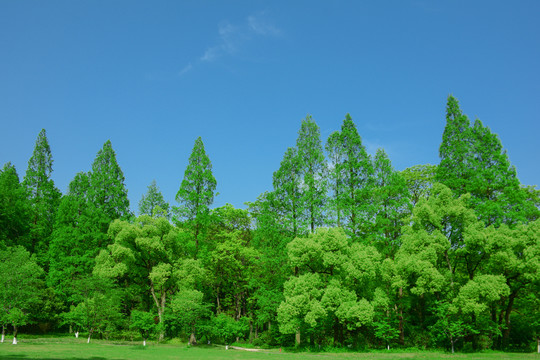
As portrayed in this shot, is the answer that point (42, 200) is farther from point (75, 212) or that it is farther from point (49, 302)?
point (49, 302)

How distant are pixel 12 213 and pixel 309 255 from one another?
3056 centimetres

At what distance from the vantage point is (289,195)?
107 ft

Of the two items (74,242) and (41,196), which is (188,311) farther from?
(41,196)

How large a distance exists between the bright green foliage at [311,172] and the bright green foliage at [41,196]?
95.5 feet

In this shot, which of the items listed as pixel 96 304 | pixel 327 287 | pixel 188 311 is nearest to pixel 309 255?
pixel 327 287

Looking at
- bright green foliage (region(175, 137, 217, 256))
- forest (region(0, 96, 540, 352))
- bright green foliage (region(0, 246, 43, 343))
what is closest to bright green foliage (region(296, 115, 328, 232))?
forest (region(0, 96, 540, 352))

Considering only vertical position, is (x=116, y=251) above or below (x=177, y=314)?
above

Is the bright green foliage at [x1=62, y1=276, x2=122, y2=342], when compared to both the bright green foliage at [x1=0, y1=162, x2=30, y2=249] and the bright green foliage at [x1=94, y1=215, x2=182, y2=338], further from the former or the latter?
the bright green foliage at [x1=0, y1=162, x2=30, y2=249]

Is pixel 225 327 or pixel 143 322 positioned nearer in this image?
pixel 143 322

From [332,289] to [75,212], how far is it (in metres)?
29.3

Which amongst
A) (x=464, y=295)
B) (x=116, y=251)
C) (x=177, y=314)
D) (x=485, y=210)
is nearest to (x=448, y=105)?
(x=485, y=210)

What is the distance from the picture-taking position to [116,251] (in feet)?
105

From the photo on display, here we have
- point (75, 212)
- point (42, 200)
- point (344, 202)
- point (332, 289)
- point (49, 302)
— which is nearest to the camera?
point (332, 289)

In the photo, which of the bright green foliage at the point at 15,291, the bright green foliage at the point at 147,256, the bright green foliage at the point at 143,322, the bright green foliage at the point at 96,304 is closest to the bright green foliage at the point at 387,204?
the bright green foliage at the point at 147,256
